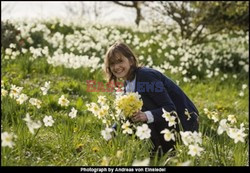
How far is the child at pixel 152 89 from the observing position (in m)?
3.62

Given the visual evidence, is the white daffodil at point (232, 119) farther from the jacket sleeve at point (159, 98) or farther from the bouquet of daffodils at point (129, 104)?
the bouquet of daffodils at point (129, 104)

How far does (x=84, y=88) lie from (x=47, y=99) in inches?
53.5

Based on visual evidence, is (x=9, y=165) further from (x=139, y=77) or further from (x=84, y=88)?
(x=84, y=88)

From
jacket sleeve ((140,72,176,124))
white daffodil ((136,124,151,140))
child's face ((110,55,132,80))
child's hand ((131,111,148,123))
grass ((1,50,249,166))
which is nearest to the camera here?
white daffodil ((136,124,151,140))

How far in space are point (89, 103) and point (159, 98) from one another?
2385 millimetres

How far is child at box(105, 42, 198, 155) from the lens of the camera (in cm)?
362

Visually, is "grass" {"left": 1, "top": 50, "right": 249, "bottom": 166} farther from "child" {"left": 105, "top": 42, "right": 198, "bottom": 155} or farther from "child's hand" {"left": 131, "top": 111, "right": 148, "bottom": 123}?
"child" {"left": 105, "top": 42, "right": 198, "bottom": 155}

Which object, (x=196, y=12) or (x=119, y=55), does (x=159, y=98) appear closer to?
(x=119, y=55)

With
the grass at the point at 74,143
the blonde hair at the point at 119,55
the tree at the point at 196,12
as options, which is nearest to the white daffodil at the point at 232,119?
the grass at the point at 74,143

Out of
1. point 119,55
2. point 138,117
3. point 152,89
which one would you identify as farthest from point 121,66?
point 138,117

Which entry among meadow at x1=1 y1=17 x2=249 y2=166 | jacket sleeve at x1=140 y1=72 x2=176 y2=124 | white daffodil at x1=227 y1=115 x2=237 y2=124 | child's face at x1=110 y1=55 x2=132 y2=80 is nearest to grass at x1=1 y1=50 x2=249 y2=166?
meadow at x1=1 y1=17 x2=249 y2=166

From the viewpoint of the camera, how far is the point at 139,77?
3.73m

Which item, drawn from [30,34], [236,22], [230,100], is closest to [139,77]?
[230,100]

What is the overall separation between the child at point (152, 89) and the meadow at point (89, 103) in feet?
0.73
